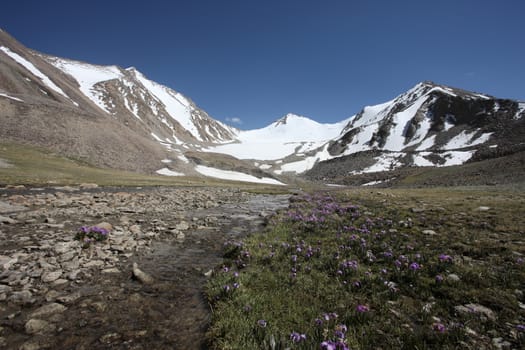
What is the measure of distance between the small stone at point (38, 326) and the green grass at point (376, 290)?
2996 mm

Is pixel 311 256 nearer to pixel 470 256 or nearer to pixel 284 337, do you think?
pixel 284 337

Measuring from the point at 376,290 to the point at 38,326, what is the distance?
7.02 meters

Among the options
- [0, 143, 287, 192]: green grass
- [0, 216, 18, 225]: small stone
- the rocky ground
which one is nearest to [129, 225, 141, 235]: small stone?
the rocky ground

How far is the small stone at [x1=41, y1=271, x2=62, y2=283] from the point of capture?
218 inches

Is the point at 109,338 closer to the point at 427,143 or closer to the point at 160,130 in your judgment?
the point at 427,143

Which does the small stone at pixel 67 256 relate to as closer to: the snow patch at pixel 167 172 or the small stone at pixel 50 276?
the small stone at pixel 50 276

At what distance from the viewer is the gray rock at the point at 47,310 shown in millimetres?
4301

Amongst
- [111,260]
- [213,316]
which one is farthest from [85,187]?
[213,316]

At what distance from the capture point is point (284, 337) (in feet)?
11.2

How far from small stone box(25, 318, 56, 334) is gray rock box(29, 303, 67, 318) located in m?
0.26

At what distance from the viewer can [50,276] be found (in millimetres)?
5621

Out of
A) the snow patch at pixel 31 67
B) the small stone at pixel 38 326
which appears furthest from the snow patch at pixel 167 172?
the snow patch at pixel 31 67

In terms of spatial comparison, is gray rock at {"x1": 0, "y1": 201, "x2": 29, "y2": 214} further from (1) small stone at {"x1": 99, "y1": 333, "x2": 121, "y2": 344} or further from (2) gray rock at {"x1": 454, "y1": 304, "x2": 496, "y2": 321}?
(2) gray rock at {"x1": 454, "y1": 304, "x2": 496, "y2": 321}

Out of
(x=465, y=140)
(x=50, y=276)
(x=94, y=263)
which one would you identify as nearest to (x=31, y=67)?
(x=94, y=263)
